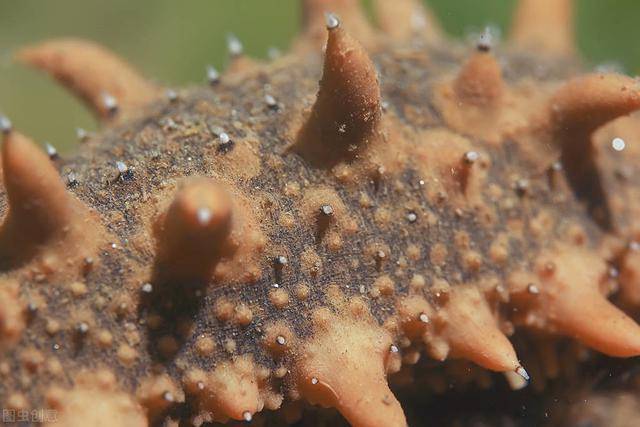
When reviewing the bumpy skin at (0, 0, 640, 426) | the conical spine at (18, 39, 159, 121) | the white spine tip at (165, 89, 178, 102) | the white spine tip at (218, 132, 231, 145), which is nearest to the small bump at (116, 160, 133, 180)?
the bumpy skin at (0, 0, 640, 426)

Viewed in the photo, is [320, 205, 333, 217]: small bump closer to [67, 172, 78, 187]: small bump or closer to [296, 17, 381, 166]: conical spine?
[296, 17, 381, 166]: conical spine

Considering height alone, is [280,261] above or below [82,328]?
above

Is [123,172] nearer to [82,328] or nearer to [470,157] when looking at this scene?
[82,328]

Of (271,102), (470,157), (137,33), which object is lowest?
(137,33)

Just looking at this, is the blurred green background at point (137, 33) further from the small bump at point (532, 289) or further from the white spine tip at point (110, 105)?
the small bump at point (532, 289)

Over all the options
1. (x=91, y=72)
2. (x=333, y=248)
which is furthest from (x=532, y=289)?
(x=91, y=72)
